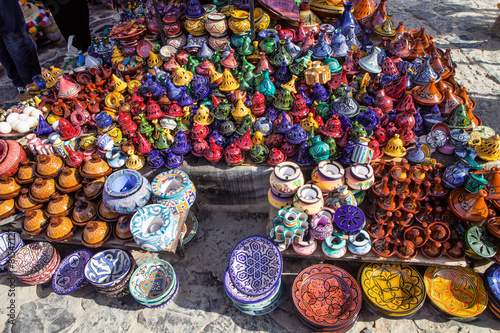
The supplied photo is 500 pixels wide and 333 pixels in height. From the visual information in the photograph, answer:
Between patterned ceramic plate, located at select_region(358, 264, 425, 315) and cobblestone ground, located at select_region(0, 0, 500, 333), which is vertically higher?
patterned ceramic plate, located at select_region(358, 264, 425, 315)

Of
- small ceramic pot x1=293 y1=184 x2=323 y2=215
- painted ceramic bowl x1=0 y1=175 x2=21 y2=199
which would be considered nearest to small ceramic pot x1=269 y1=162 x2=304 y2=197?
small ceramic pot x1=293 y1=184 x2=323 y2=215

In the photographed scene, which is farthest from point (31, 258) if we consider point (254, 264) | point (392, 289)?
point (392, 289)

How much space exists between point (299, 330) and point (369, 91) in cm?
346

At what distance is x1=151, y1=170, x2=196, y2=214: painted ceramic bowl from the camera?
12.3ft

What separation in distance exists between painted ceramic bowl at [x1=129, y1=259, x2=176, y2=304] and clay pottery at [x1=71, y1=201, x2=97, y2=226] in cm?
94

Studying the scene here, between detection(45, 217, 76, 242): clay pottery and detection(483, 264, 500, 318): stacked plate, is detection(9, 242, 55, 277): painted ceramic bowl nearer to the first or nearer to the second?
detection(45, 217, 76, 242): clay pottery

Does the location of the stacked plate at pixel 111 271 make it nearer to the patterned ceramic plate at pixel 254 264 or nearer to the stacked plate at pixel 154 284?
the stacked plate at pixel 154 284

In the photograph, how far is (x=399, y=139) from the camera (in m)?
3.87

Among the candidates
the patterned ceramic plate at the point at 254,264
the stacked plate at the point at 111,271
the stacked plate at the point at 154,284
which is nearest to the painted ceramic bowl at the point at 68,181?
the stacked plate at the point at 111,271

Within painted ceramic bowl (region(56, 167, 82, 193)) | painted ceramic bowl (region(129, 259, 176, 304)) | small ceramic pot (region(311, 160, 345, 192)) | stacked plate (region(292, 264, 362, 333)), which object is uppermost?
small ceramic pot (region(311, 160, 345, 192))

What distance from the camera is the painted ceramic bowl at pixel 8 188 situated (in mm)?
3941

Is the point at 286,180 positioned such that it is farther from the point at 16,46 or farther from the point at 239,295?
the point at 16,46

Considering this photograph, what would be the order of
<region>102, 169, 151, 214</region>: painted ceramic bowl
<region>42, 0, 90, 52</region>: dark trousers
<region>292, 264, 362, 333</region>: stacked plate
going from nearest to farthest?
<region>292, 264, 362, 333</region>: stacked plate, <region>102, 169, 151, 214</region>: painted ceramic bowl, <region>42, 0, 90, 52</region>: dark trousers

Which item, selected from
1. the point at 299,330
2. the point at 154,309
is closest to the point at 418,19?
the point at 299,330
